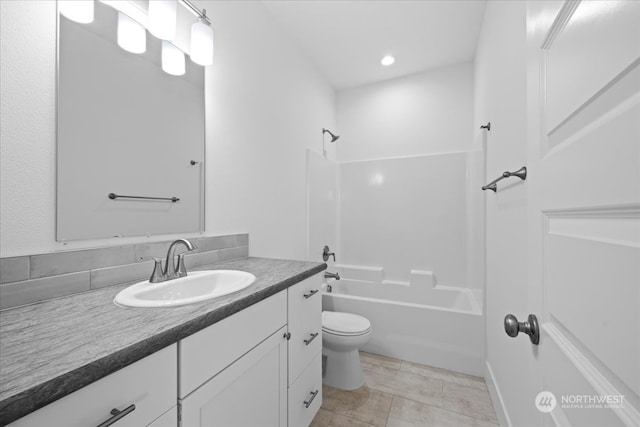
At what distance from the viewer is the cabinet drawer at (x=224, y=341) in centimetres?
68

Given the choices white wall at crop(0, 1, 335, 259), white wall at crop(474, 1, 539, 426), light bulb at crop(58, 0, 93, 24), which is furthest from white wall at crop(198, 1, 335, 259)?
white wall at crop(474, 1, 539, 426)

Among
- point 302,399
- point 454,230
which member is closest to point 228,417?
point 302,399

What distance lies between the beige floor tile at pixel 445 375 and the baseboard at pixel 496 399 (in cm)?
7

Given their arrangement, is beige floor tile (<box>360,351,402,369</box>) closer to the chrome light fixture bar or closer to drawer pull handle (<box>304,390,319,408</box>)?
drawer pull handle (<box>304,390,319,408</box>)

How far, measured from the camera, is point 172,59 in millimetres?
1273

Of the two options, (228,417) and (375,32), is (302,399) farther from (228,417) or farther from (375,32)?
(375,32)

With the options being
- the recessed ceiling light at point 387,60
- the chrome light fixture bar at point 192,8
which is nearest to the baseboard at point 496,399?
the chrome light fixture bar at point 192,8

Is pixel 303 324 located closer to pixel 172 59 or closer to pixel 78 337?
pixel 78 337

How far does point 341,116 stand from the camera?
10.7 feet

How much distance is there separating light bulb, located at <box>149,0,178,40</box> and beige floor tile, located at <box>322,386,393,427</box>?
221cm

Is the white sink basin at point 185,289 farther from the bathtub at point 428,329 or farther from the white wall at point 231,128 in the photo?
the bathtub at point 428,329

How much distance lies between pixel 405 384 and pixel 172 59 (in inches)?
96.4

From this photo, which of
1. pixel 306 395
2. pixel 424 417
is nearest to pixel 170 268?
pixel 306 395

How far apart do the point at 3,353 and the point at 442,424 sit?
1891 millimetres
